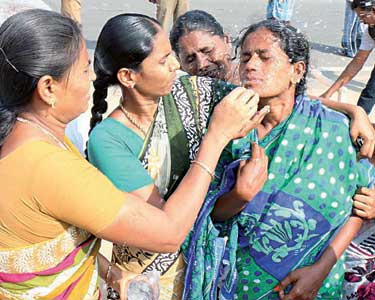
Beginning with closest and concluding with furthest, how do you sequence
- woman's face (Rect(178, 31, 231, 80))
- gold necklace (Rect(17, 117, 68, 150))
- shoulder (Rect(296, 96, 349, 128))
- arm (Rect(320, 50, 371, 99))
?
gold necklace (Rect(17, 117, 68, 150)), shoulder (Rect(296, 96, 349, 128)), woman's face (Rect(178, 31, 231, 80)), arm (Rect(320, 50, 371, 99))

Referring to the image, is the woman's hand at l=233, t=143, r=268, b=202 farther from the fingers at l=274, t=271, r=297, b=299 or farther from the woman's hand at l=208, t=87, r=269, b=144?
the fingers at l=274, t=271, r=297, b=299

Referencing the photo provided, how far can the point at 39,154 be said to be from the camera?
1.42 meters

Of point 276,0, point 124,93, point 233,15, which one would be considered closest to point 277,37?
point 124,93

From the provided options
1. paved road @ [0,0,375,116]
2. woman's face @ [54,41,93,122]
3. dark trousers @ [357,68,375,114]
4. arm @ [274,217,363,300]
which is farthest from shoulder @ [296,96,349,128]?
paved road @ [0,0,375,116]

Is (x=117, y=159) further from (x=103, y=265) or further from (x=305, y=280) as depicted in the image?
(x=305, y=280)

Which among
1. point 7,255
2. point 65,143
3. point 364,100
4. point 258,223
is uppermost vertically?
point 65,143

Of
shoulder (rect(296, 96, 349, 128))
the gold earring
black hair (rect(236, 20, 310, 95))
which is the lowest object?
shoulder (rect(296, 96, 349, 128))

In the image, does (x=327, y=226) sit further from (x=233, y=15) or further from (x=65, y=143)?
(x=233, y=15)

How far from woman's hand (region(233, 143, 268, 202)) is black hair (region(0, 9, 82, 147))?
682 millimetres

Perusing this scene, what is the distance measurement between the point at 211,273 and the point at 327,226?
44cm

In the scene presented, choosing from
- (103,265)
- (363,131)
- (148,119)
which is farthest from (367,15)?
(103,265)

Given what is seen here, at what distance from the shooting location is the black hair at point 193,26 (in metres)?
2.81

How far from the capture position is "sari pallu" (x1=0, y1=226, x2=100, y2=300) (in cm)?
151

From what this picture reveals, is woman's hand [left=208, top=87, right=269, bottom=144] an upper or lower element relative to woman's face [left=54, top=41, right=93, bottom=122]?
lower
